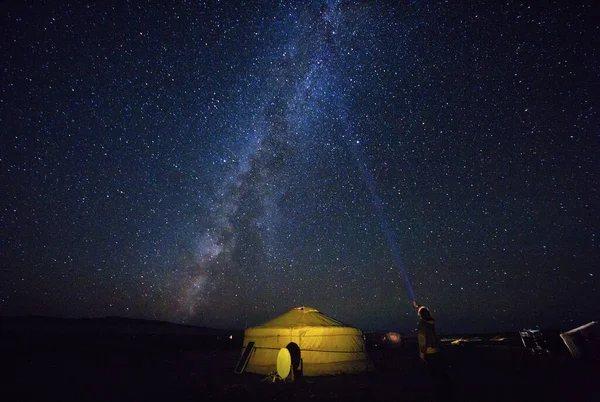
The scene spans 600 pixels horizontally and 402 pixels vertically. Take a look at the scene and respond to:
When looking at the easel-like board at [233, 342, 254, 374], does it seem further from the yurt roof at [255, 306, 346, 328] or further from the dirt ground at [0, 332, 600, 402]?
the yurt roof at [255, 306, 346, 328]

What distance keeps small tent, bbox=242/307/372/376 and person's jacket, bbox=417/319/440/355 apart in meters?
6.83

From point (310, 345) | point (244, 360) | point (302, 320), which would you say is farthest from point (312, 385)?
point (244, 360)

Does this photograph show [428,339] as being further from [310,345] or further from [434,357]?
[310,345]

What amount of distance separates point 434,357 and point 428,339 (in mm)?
448

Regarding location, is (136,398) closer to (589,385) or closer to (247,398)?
(247,398)

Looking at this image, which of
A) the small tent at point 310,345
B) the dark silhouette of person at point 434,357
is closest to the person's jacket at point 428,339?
the dark silhouette of person at point 434,357

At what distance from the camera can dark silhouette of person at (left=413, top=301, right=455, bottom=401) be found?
7441 millimetres

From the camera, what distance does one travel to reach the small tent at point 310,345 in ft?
44.2

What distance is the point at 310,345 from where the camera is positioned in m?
13.7

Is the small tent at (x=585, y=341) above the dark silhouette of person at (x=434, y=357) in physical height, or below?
above

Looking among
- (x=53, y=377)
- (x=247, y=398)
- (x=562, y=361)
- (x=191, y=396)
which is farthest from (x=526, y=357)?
(x=53, y=377)

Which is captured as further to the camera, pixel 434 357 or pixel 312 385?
pixel 312 385

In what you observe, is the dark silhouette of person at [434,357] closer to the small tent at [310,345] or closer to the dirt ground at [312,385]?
the dirt ground at [312,385]

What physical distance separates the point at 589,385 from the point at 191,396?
13.7 metres
